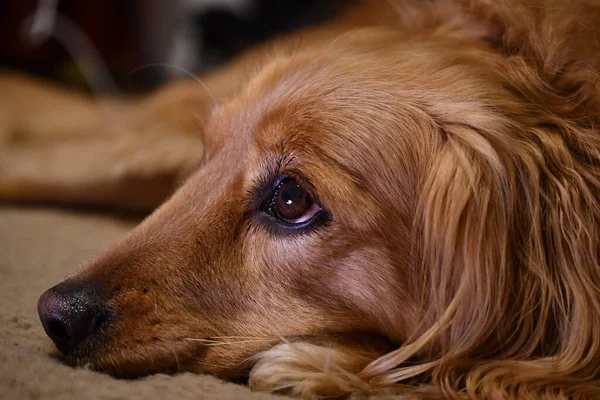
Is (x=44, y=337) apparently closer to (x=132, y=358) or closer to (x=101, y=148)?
(x=132, y=358)

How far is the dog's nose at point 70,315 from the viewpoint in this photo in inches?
45.3

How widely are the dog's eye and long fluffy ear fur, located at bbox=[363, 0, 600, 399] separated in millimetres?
203

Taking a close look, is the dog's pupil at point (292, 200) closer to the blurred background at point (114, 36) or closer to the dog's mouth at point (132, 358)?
the dog's mouth at point (132, 358)

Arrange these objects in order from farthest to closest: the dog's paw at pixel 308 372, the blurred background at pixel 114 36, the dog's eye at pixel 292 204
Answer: the blurred background at pixel 114 36 → the dog's eye at pixel 292 204 → the dog's paw at pixel 308 372

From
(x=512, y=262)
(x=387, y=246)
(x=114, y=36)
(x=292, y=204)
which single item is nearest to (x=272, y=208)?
(x=292, y=204)

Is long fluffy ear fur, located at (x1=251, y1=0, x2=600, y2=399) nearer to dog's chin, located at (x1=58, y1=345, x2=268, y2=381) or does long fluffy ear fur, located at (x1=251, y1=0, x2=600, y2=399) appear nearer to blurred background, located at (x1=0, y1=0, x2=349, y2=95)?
dog's chin, located at (x1=58, y1=345, x2=268, y2=381)

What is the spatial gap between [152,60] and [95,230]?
10.9 feet

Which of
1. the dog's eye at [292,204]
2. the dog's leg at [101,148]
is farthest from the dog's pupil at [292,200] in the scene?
the dog's leg at [101,148]

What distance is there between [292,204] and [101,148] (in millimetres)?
1477

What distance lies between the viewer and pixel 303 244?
4.07 feet

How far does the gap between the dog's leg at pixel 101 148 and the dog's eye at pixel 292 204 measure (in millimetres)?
907

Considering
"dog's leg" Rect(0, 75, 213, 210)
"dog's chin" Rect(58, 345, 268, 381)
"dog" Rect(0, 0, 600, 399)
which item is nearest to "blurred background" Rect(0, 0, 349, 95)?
"dog's leg" Rect(0, 75, 213, 210)

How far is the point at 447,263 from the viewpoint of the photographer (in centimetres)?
119

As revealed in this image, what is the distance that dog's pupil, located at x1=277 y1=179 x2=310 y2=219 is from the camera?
126 centimetres
